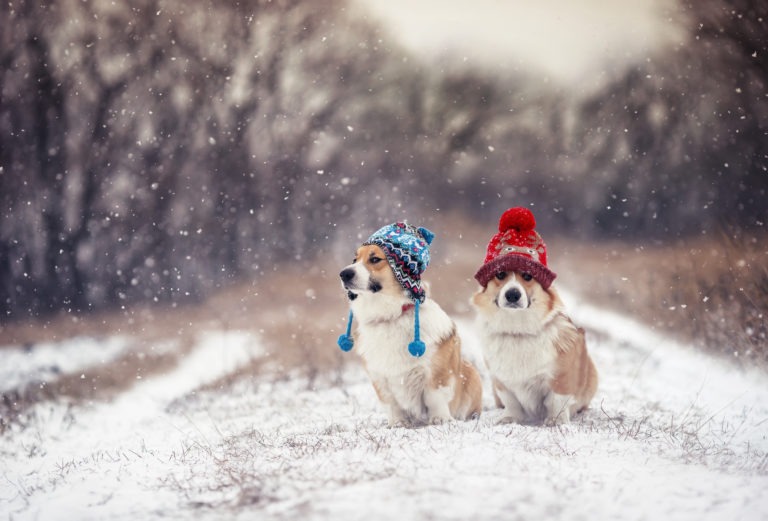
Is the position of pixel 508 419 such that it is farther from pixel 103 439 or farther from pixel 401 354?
pixel 103 439

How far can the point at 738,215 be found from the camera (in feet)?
32.1

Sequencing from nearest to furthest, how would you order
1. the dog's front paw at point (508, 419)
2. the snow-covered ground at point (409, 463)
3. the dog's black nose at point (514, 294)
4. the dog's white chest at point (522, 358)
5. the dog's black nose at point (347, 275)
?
1. the snow-covered ground at point (409, 463)
2. the dog's black nose at point (514, 294)
3. the dog's black nose at point (347, 275)
4. the dog's white chest at point (522, 358)
5. the dog's front paw at point (508, 419)

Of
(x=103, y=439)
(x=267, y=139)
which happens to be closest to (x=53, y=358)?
(x=103, y=439)

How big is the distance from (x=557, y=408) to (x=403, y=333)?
1405 millimetres

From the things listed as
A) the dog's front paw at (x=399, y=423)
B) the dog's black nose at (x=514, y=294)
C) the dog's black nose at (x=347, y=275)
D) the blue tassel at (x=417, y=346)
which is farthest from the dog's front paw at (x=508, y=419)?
the dog's black nose at (x=347, y=275)

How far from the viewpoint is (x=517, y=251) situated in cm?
534

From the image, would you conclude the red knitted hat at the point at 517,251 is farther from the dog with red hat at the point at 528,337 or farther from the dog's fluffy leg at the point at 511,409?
the dog's fluffy leg at the point at 511,409

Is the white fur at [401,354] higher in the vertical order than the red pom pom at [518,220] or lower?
lower

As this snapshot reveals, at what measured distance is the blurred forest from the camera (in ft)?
38.0

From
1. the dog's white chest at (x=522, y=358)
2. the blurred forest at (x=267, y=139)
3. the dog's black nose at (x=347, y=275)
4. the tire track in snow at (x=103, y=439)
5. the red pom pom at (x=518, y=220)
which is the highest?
the blurred forest at (x=267, y=139)

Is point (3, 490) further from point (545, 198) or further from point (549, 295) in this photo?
point (545, 198)

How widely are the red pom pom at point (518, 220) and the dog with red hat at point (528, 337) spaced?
0.09 meters

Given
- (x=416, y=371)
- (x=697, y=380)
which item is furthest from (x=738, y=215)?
(x=416, y=371)

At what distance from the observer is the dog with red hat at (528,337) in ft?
17.2
